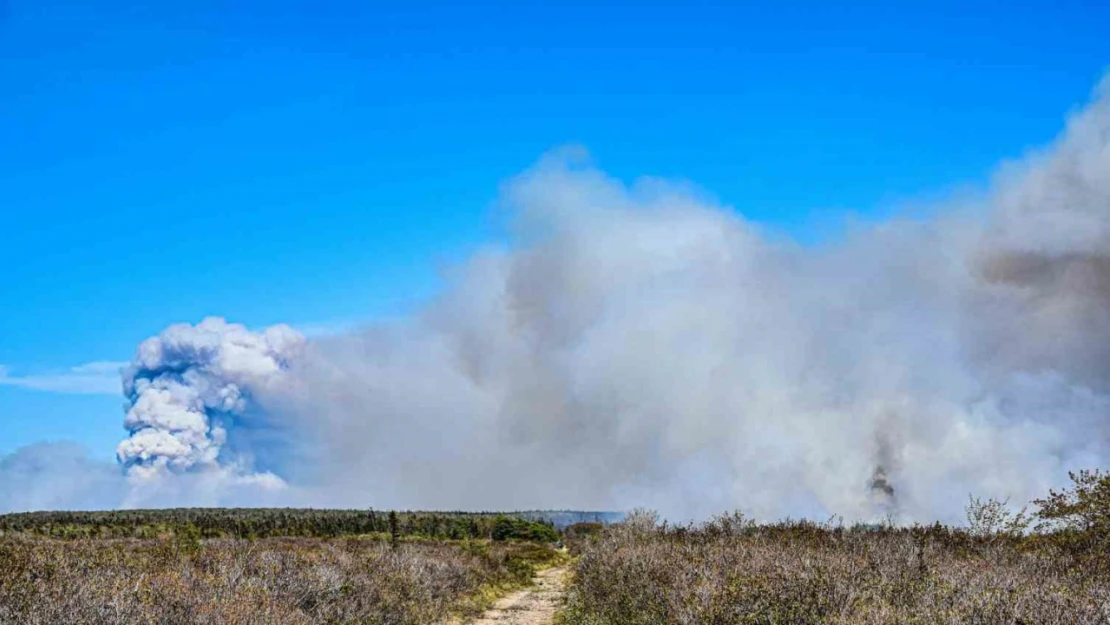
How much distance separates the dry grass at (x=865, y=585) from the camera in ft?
39.9

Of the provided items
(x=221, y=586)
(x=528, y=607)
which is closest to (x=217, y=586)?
(x=221, y=586)

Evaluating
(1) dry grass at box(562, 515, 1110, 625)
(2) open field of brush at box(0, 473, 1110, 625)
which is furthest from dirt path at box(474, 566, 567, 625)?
(1) dry grass at box(562, 515, 1110, 625)

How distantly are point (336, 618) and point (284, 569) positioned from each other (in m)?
1.98

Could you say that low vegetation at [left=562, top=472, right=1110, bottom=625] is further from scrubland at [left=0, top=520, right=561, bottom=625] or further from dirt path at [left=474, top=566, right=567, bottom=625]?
scrubland at [left=0, top=520, right=561, bottom=625]

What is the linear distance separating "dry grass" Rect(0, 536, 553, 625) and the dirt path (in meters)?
1.45

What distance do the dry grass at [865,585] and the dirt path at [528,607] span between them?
14.1 feet

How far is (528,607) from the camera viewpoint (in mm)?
33906

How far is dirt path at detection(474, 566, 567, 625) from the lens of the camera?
1145 inches

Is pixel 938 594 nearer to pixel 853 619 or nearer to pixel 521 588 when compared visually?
pixel 853 619

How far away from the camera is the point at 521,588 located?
145 feet

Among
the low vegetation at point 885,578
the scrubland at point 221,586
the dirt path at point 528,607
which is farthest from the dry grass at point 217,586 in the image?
the low vegetation at point 885,578

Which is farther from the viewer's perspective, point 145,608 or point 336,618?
point 336,618

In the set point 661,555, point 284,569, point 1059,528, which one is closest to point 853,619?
point 661,555

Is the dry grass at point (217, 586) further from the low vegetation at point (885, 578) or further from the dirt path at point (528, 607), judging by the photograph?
the low vegetation at point (885, 578)
